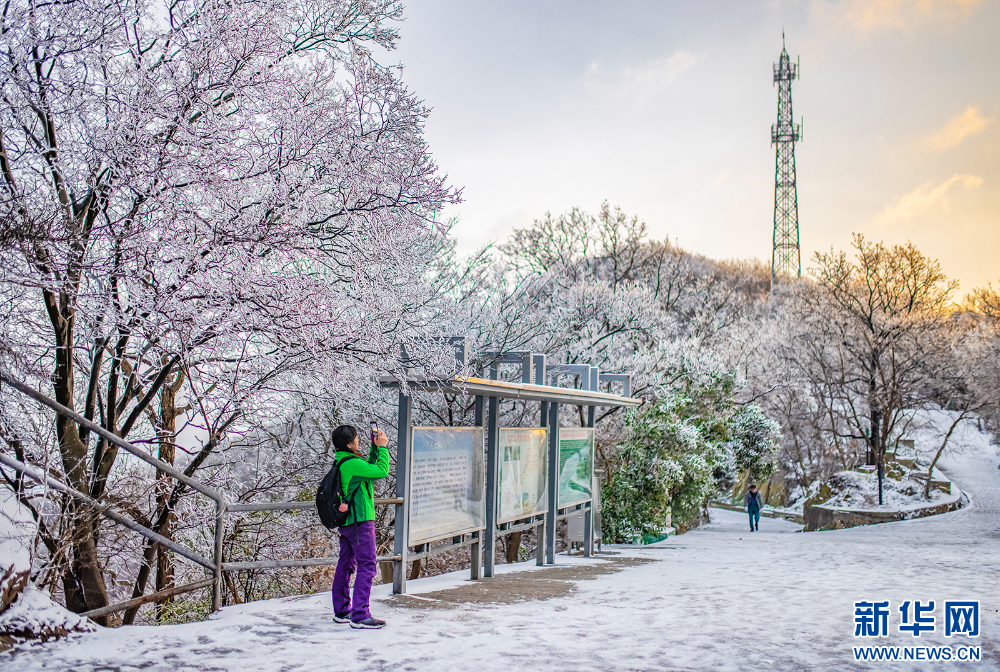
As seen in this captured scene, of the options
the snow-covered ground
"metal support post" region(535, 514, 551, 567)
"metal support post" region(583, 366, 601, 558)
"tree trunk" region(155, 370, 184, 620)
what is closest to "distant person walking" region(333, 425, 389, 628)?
the snow-covered ground

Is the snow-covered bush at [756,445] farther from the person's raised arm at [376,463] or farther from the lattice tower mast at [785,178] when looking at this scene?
the lattice tower mast at [785,178]

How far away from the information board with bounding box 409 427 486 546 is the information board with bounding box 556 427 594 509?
2.99m

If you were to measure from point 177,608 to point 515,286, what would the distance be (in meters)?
11.3

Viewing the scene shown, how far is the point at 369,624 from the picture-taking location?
5.50m

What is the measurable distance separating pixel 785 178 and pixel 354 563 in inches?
1860

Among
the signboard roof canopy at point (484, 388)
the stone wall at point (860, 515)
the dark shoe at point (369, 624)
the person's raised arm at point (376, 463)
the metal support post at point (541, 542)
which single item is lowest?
the stone wall at point (860, 515)

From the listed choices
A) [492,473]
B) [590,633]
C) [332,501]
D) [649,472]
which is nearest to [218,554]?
[332,501]

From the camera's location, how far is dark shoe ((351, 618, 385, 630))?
18.0 feet

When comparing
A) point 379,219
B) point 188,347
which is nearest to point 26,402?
point 188,347

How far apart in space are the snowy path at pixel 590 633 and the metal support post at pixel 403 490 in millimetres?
323

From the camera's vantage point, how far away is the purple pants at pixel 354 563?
18.6 ft

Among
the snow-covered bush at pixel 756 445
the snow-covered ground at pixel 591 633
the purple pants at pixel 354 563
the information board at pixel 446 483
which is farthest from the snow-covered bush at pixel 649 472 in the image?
the purple pants at pixel 354 563

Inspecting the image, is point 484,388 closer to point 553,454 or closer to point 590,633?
point 590,633

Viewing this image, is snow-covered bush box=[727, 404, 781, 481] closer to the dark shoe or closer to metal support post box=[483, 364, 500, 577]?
metal support post box=[483, 364, 500, 577]
